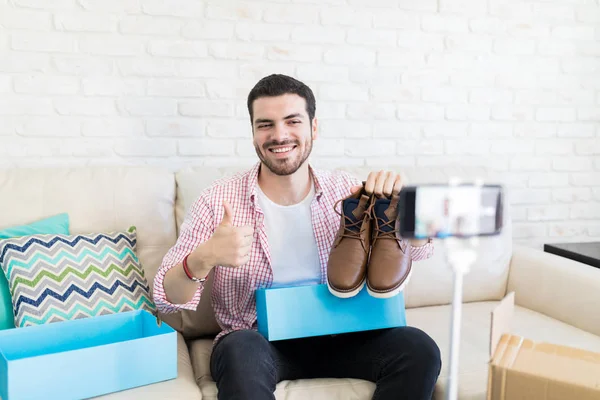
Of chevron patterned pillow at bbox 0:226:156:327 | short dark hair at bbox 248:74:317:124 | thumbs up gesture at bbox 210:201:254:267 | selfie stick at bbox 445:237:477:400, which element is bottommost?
chevron patterned pillow at bbox 0:226:156:327

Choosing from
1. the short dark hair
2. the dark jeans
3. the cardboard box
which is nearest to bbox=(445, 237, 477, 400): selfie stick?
the cardboard box

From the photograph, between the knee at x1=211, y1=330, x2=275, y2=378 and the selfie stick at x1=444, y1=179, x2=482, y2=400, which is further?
the knee at x1=211, y1=330, x2=275, y2=378

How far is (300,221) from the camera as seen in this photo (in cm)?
167

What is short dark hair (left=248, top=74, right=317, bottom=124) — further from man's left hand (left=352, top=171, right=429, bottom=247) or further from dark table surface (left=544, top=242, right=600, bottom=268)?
dark table surface (left=544, top=242, right=600, bottom=268)

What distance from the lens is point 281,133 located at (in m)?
1.62

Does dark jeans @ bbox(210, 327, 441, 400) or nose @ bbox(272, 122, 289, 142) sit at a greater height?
nose @ bbox(272, 122, 289, 142)

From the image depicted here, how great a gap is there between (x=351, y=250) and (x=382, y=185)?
0.18m

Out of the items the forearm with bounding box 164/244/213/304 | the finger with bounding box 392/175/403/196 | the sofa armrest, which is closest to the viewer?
the forearm with bounding box 164/244/213/304

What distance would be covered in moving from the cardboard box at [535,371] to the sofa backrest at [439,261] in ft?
3.31

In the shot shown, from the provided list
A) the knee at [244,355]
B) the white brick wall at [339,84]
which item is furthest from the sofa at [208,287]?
the white brick wall at [339,84]

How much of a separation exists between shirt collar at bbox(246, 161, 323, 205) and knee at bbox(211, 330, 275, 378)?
378 mm

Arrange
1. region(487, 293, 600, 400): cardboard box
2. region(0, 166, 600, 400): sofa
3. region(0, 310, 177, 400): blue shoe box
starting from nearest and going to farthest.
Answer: region(487, 293, 600, 400): cardboard box → region(0, 310, 177, 400): blue shoe box → region(0, 166, 600, 400): sofa

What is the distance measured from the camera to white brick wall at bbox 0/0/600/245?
1.97 m

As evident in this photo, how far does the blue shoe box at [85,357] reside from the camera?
4.07ft
